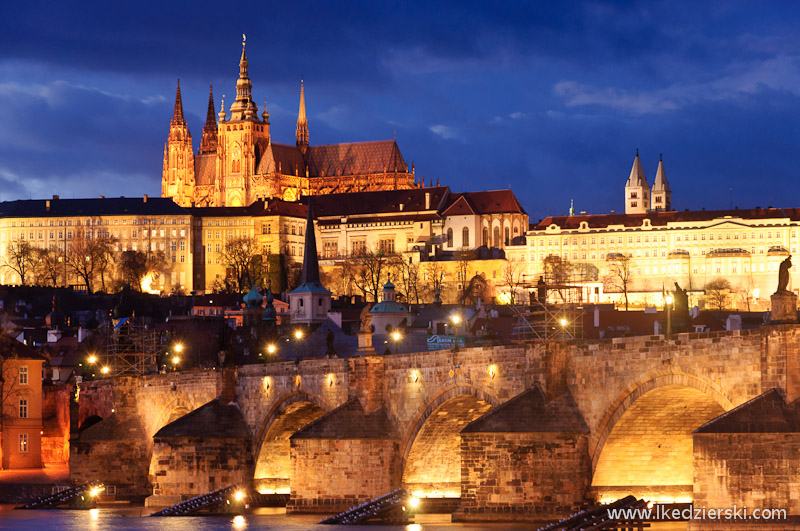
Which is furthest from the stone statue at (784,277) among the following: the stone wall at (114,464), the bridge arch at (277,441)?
the stone wall at (114,464)

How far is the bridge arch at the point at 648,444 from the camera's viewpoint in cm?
3978

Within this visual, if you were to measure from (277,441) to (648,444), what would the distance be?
73.8 ft

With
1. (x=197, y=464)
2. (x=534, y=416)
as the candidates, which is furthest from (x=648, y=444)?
(x=197, y=464)

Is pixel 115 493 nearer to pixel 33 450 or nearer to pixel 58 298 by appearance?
pixel 33 450

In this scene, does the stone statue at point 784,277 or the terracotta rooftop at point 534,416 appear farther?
the terracotta rooftop at point 534,416

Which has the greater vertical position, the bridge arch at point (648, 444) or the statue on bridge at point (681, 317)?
the statue on bridge at point (681, 317)

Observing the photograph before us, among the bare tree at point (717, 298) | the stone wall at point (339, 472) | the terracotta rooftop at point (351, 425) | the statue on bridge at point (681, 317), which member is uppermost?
the bare tree at point (717, 298)

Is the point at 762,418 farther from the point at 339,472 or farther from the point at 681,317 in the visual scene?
the point at 681,317

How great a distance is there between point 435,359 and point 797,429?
17412 millimetres

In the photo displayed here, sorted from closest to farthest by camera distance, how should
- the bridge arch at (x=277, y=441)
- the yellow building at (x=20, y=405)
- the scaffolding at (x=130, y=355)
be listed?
the bridge arch at (x=277, y=441) → the yellow building at (x=20, y=405) → the scaffolding at (x=130, y=355)

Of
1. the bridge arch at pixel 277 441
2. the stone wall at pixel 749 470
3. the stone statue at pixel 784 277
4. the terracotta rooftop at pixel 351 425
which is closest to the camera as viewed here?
the stone wall at pixel 749 470

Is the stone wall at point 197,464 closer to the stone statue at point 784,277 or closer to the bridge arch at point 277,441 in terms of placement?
the bridge arch at point 277,441

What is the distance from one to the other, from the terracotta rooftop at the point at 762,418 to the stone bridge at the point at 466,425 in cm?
23

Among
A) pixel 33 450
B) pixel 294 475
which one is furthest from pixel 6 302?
pixel 294 475
